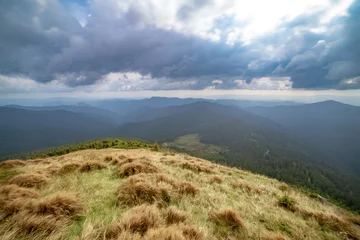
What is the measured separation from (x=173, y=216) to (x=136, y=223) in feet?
3.69

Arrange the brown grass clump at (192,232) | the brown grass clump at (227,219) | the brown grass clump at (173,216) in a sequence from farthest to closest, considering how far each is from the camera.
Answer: the brown grass clump at (227,219)
the brown grass clump at (173,216)
the brown grass clump at (192,232)

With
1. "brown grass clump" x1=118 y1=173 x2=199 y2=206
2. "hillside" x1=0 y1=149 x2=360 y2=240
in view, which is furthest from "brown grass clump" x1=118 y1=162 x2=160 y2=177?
"brown grass clump" x1=118 y1=173 x2=199 y2=206

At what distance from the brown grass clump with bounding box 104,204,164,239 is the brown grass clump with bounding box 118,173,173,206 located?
3.65ft

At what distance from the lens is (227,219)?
5203 mm

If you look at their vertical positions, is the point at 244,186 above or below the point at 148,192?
below

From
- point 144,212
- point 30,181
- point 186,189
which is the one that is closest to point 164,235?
point 144,212

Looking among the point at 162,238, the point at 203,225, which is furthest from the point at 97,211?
the point at 203,225

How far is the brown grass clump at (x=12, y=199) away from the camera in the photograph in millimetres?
4575

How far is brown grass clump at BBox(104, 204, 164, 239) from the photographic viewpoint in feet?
12.6

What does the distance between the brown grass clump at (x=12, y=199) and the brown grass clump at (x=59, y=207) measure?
33cm

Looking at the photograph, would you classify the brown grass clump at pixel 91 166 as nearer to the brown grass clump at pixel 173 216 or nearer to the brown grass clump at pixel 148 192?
the brown grass clump at pixel 148 192

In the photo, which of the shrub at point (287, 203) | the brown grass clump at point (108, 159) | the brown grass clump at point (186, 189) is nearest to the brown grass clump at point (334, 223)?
the shrub at point (287, 203)

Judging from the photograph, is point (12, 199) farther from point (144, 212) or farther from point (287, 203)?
point (287, 203)

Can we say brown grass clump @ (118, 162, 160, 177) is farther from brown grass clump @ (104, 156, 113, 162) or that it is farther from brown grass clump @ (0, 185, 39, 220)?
brown grass clump @ (0, 185, 39, 220)
